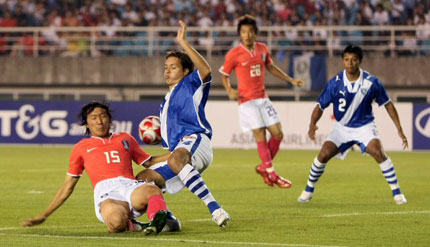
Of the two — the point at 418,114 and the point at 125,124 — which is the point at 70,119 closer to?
the point at 125,124

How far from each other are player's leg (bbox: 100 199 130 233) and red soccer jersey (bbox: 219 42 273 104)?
7.32 metres

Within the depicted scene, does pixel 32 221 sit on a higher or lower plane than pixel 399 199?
higher

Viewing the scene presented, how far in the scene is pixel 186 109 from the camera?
10.7 meters

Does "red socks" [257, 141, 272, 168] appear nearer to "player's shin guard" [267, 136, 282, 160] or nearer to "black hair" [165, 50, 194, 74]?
"player's shin guard" [267, 136, 282, 160]

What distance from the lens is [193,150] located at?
10.5m

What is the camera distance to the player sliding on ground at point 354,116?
44.1 feet

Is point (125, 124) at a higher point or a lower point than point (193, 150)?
lower

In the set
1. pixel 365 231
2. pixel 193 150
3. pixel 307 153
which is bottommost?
pixel 307 153

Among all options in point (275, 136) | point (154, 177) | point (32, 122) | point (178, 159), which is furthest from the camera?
point (32, 122)

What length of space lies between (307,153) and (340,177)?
8066 mm

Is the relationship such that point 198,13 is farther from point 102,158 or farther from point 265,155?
point 102,158

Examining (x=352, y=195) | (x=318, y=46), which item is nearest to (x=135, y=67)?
(x=318, y=46)

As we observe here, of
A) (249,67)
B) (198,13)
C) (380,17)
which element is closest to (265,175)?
(249,67)

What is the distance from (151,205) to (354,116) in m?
4.70
